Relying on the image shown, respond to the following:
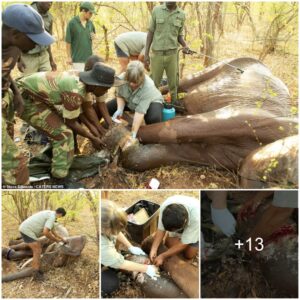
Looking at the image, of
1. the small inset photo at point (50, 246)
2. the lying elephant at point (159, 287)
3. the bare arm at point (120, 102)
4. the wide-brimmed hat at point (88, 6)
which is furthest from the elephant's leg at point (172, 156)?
the wide-brimmed hat at point (88, 6)

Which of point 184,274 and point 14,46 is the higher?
point 14,46

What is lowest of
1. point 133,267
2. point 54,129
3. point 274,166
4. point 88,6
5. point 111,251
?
point 133,267

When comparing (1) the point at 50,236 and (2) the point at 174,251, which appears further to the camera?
(1) the point at 50,236

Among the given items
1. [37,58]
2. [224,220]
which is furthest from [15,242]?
[37,58]

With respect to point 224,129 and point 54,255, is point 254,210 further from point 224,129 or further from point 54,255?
point 54,255

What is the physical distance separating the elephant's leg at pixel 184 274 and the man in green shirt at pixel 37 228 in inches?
34.2

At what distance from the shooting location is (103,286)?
124 inches

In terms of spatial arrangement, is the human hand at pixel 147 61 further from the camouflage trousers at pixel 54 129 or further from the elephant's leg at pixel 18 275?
the elephant's leg at pixel 18 275

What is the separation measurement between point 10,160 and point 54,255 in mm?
817

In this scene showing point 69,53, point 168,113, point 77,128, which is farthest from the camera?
point 69,53

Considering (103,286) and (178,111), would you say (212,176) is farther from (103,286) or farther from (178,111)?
(103,286)

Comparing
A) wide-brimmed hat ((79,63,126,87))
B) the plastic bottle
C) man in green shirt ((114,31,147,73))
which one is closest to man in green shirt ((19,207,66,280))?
wide-brimmed hat ((79,63,126,87))

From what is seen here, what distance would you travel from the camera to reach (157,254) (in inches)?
135

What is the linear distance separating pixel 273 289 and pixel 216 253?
0.47 meters
